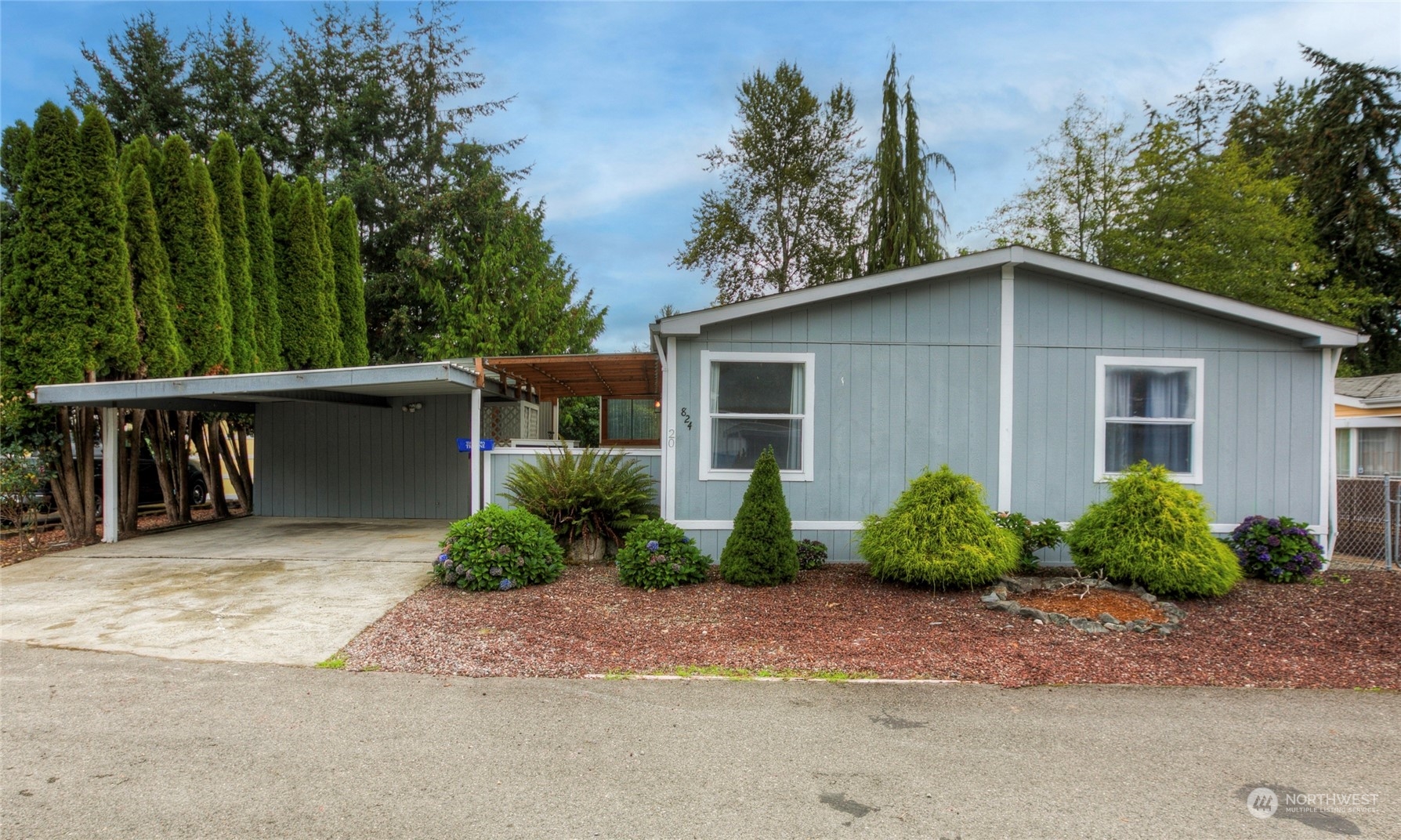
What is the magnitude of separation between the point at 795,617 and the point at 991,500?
9.67 ft

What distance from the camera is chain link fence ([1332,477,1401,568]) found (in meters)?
8.24

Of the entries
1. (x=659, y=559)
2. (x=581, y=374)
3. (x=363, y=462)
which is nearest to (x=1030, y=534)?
(x=659, y=559)

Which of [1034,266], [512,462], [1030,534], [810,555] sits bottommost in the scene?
[810,555]

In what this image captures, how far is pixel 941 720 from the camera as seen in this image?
375 centimetres

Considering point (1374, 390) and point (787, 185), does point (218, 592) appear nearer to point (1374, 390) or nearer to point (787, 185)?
point (1374, 390)

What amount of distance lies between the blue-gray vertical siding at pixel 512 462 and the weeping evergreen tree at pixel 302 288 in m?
6.27

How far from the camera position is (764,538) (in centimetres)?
642

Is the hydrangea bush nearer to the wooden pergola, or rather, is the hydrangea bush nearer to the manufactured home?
the manufactured home

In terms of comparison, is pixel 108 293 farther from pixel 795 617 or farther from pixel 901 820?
pixel 901 820

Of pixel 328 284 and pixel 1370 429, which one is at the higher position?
pixel 328 284

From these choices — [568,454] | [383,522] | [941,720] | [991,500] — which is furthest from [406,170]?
[941,720]

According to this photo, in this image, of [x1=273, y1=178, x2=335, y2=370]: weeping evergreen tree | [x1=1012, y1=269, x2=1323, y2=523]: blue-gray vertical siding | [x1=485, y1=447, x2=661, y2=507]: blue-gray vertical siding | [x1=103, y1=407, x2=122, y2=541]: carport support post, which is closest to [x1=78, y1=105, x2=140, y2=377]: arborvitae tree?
[x1=103, y1=407, x2=122, y2=541]: carport support post

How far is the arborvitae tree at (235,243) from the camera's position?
1082 centimetres

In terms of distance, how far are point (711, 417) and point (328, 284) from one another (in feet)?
29.8
